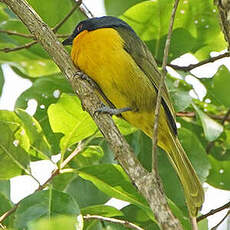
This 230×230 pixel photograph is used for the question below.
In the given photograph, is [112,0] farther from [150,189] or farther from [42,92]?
[150,189]

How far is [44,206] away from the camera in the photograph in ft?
10.6

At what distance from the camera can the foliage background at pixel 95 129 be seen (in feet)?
11.8

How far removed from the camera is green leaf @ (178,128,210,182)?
4.21 metres

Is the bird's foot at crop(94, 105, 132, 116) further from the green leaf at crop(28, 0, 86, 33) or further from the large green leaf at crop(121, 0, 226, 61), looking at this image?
the green leaf at crop(28, 0, 86, 33)

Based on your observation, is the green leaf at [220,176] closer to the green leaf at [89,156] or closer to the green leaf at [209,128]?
the green leaf at [209,128]

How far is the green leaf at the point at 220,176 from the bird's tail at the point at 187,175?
0.57 m

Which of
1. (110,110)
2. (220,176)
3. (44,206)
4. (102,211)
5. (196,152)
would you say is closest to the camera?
(44,206)

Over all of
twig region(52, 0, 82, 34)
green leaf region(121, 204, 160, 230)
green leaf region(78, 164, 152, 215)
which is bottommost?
green leaf region(121, 204, 160, 230)

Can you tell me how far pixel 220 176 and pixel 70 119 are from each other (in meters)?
1.40

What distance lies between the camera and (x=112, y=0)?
15.0ft

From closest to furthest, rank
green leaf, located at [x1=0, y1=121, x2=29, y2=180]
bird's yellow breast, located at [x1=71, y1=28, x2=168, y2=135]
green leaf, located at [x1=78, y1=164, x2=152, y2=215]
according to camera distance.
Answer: green leaf, located at [x1=78, y1=164, x2=152, y2=215] < green leaf, located at [x1=0, y1=121, x2=29, y2=180] < bird's yellow breast, located at [x1=71, y1=28, x2=168, y2=135]

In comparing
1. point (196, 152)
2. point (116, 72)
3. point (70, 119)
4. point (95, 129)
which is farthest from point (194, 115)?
point (70, 119)

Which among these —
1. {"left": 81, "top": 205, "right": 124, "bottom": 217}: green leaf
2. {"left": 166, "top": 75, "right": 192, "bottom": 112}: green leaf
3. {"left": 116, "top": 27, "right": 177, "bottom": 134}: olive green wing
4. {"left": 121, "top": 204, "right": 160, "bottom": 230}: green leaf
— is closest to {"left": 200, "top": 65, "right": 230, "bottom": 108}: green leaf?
{"left": 166, "top": 75, "right": 192, "bottom": 112}: green leaf

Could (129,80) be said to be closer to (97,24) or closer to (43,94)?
(97,24)
